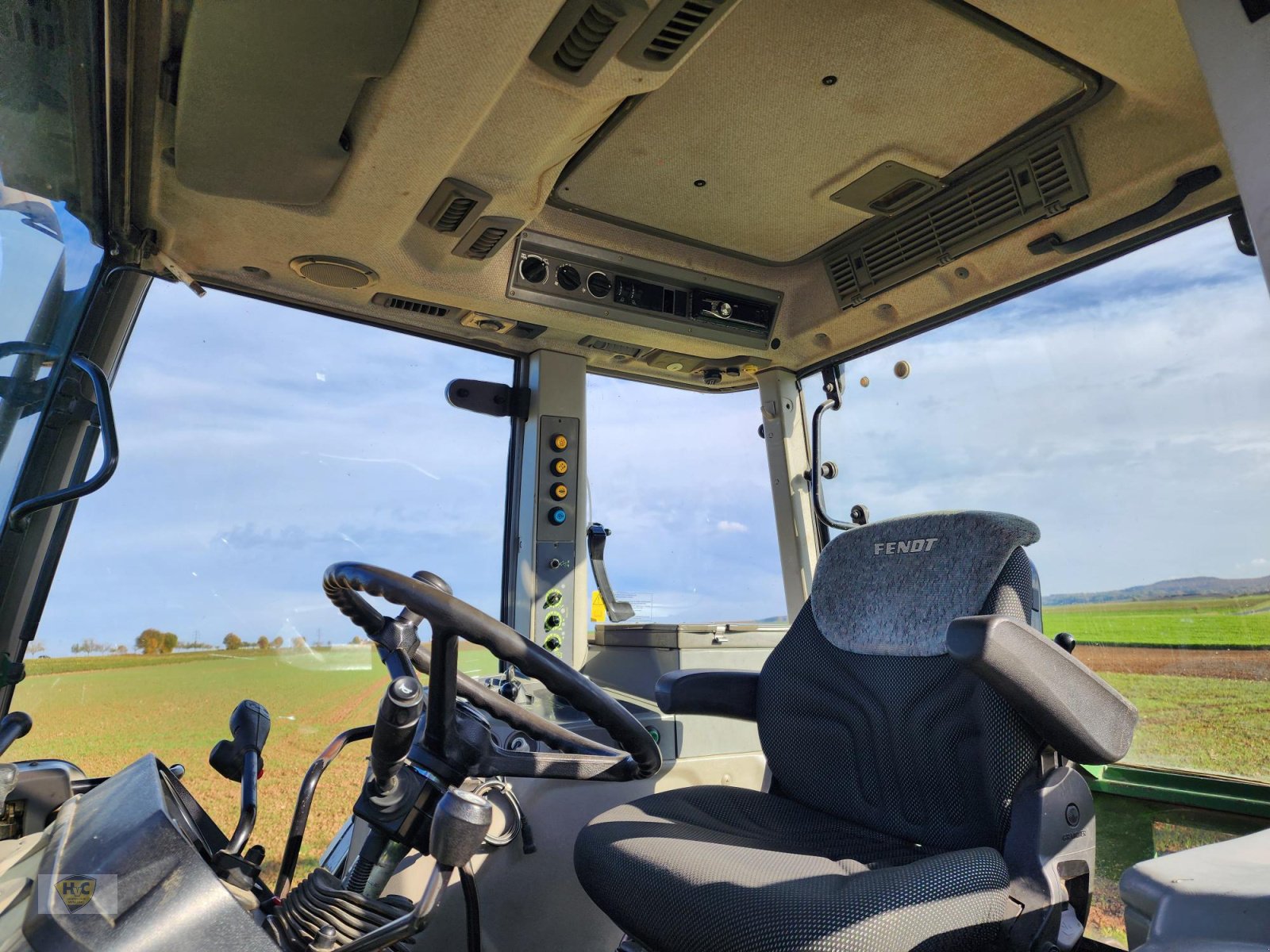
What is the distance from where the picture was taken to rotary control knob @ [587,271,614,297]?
2549 millimetres

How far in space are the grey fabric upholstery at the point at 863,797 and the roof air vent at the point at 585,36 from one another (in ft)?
3.68

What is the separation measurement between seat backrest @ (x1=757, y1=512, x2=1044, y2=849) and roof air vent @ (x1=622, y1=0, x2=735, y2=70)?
3.44ft

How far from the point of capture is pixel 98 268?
1.88 metres

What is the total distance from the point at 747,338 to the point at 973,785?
1.87 m

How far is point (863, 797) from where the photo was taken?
1.48 meters

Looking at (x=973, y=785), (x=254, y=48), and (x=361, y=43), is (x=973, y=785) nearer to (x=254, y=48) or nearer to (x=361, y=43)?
(x=361, y=43)

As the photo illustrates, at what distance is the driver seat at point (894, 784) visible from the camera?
99cm

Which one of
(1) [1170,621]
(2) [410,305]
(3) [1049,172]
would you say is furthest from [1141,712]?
(2) [410,305]

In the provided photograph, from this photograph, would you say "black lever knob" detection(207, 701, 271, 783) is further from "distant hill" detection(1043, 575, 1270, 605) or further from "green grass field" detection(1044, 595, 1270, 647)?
"green grass field" detection(1044, 595, 1270, 647)

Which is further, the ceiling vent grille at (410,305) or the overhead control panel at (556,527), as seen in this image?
the overhead control panel at (556,527)

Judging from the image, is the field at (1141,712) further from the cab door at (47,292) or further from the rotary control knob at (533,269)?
the rotary control knob at (533,269)

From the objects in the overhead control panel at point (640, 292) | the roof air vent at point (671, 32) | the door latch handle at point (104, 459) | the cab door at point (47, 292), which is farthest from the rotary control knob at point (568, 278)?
the door latch handle at point (104, 459)

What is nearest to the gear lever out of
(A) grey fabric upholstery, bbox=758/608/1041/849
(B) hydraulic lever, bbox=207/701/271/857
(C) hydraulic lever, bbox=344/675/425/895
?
(C) hydraulic lever, bbox=344/675/425/895

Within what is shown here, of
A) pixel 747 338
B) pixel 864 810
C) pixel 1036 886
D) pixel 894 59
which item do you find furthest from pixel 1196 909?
pixel 747 338
